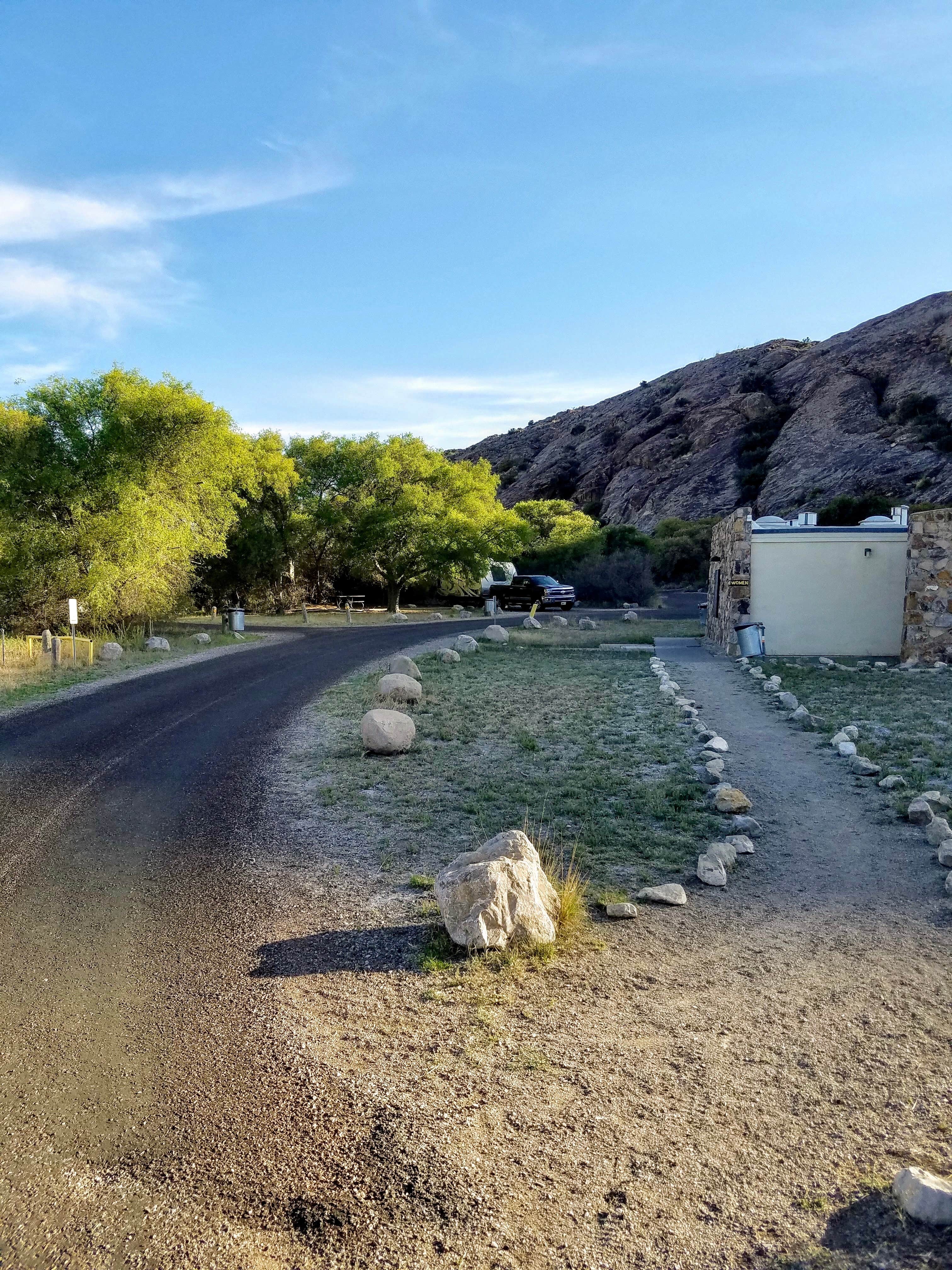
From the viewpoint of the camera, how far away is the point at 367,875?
5.68 m

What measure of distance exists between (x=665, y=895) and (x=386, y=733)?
14.5 feet

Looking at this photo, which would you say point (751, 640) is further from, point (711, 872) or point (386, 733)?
point (711, 872)

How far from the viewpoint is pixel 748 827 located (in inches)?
258

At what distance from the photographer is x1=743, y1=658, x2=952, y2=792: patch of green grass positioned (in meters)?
8.28

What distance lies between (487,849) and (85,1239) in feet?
8.45

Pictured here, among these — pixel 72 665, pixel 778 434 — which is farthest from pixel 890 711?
pixel 778 434

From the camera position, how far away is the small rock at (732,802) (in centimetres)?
A: 696

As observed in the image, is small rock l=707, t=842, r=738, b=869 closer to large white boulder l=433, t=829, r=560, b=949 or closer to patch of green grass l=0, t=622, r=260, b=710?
large white boulder l=433, t=829, r=560, b=949

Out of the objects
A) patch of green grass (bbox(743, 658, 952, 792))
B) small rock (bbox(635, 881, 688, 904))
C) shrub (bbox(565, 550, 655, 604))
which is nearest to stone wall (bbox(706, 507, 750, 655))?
patch of green grass (bbox(743, 658, 952, 792))

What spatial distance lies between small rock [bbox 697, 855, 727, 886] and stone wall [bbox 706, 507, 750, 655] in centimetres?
1262

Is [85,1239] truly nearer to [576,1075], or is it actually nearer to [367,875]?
[576,1075]

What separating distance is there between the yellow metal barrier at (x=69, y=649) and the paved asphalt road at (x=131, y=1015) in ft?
30.1

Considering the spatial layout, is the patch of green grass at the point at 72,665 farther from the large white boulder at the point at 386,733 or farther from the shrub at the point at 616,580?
the shrub at the point at 616,580

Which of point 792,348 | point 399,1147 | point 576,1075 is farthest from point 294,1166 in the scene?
point 792,348
